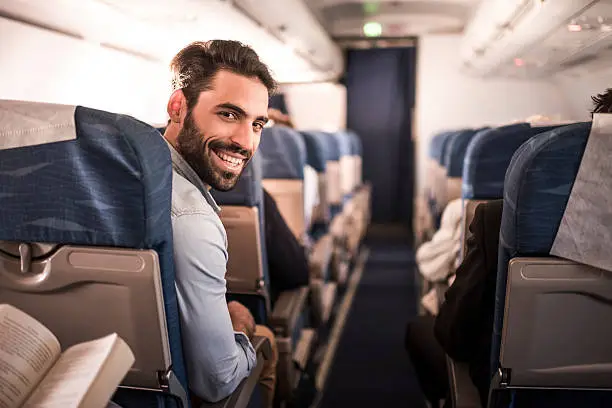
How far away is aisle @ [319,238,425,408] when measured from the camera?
3361 mm

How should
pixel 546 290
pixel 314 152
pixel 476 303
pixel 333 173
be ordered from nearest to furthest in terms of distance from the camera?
pixel 546 290 → pixel 476 303 → pixel 314 152 → pixel 333 173

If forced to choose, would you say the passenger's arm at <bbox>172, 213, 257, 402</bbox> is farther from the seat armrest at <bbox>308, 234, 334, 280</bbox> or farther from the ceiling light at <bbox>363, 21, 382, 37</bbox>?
the ceiling light at <bbox>363, 21, 382, 37</bbox>

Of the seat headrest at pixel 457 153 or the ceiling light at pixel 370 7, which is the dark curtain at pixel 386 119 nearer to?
the ceiling light at pixel 370 7

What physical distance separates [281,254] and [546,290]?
1517 millimetres

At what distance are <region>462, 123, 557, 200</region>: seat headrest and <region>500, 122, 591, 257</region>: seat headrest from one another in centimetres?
67

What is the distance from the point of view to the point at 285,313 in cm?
261

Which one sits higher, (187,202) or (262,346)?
(187,202)

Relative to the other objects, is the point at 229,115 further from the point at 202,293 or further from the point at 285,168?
the point at 285,168

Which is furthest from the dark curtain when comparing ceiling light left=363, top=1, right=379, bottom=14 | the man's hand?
the man's hand

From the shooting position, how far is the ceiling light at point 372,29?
26.2 feet

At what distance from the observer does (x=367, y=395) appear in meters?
3.38

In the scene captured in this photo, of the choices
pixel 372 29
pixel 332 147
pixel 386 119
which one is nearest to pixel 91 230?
pixel 332 147

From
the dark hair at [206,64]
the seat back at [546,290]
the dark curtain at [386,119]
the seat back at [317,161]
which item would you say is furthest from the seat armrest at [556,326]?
the dark curtain at [386,119]

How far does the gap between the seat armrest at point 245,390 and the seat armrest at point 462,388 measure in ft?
2.22
